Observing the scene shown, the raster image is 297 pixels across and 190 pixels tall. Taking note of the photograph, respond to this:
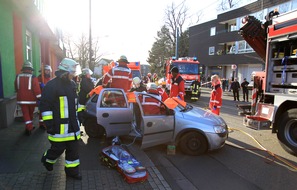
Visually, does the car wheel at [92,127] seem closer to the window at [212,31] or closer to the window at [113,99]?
the window at [113,99]

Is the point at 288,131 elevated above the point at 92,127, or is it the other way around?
the point at 288,131

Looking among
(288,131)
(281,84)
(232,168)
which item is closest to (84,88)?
(232,168)

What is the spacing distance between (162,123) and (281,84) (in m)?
3.11

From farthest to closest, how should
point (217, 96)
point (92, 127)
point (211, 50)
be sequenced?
point (211, 50) < point (217, 96) < point (92, 127)

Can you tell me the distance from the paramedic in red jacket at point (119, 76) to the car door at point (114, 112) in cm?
23

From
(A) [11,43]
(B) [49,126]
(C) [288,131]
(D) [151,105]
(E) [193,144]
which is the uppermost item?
(A) [11,43]

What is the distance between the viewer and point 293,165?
4723mm

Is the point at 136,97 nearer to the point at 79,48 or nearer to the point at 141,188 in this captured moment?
the point at 141,188

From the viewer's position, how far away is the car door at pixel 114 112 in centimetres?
563

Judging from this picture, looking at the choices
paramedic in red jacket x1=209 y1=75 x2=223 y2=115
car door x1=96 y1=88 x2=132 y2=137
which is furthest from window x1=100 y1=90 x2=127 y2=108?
paramedic in red jacket x1=209 y1=75 x2=223 y2=115

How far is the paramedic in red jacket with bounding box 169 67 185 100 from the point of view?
23.5ft

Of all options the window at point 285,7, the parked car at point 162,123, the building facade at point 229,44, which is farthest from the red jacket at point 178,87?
the window at point 285,7

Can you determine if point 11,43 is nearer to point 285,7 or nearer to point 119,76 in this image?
point 119,76

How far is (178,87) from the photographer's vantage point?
7.23 meters
